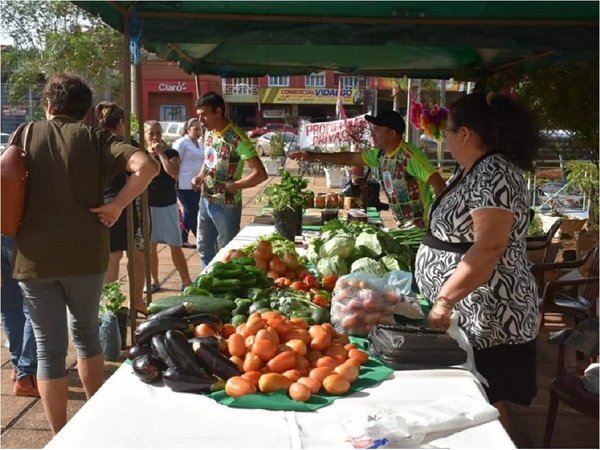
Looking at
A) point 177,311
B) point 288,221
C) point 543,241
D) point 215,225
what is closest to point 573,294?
point 543,241

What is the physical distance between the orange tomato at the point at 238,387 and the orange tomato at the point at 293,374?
5.3 inches

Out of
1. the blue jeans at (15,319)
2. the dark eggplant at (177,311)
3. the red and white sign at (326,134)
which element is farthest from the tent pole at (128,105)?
the red and white sign at (326,134)

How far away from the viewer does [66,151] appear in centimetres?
337

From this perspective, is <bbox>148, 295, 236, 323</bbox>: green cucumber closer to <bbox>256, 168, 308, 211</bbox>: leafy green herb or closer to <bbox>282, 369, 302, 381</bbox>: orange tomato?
<bbox>282, 369, 302, 381</bbox>: orange tomato

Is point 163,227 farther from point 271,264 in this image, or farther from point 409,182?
point 271,264

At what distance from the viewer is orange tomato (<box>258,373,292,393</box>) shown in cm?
233

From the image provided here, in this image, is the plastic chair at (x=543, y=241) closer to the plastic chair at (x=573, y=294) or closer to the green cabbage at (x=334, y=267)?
the plastic chair at (x=573, y=294)

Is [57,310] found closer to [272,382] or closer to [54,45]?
[272,382]

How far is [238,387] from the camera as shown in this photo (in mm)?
2307

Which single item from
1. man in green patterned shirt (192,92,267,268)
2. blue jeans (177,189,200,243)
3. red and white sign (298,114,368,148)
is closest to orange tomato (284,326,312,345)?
man in green patterned shirt (192,92,267,268)

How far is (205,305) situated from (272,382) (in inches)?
30.8

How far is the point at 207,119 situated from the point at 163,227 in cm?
133

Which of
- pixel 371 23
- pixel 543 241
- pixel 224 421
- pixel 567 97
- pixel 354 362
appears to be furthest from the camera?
pixel 543 241

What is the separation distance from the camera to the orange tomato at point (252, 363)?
8.04ft
